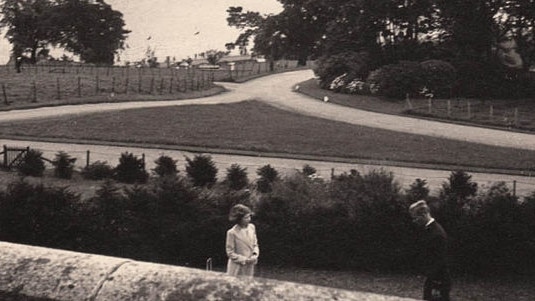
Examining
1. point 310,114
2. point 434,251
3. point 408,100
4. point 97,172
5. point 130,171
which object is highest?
point 408,100

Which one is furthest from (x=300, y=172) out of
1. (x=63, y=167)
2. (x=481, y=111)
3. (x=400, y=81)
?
(x=400, y=81)

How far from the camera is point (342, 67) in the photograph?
4888 centimetres

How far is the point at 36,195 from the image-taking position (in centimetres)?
1245

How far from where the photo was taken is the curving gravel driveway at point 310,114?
22188 mm

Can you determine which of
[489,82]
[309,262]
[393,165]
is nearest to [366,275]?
[309,262]

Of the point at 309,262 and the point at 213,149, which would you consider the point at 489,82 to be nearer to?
the point at 213,149

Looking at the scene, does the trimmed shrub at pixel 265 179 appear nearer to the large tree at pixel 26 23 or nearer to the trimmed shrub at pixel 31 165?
the trimmed shrub at pixel 31 165

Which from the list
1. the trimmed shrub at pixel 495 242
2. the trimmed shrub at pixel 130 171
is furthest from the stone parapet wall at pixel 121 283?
the trimmed shrub at pixel 130 171

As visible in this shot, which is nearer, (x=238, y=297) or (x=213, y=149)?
(x=238, y=297)

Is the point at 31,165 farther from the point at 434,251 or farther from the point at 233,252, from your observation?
the point at 434,251

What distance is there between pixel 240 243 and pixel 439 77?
1397 inches

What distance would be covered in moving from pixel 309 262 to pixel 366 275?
3.81ft

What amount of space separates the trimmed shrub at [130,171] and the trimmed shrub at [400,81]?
2470cm

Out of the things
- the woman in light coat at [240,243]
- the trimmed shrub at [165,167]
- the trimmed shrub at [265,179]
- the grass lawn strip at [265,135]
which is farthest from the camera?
the grass lawn strip at [265,135]
